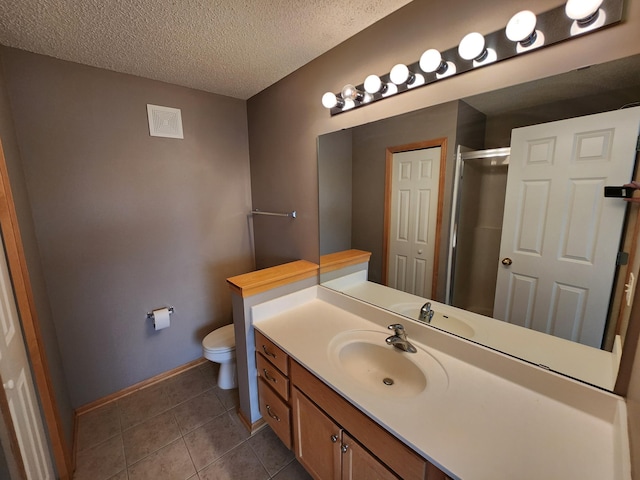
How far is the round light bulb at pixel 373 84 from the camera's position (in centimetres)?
129

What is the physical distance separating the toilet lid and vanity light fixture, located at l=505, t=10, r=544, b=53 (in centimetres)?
227

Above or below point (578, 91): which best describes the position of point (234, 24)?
above

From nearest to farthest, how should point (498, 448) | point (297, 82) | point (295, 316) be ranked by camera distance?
point (498, 448) < point (295, 316) < point (297, 82)

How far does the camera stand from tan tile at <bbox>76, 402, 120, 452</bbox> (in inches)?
64.0

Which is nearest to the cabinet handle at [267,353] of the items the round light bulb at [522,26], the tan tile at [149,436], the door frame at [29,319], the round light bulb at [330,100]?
the tan tile at [149,436]

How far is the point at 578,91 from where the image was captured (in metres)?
0.84

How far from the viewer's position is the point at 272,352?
1.37m

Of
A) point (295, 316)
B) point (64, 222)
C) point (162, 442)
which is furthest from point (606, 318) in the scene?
point (64, 222)

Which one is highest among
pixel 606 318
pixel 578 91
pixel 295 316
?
pixel 578 91

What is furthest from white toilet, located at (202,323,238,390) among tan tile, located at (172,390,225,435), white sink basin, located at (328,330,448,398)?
white sink basin, located at (328,330,448,398)

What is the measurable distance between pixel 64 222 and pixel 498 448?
2.45 m

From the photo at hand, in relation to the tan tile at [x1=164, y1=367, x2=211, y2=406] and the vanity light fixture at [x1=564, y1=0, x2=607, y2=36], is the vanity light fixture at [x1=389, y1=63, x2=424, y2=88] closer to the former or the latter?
the vanity light fixture at [x1=564, y1=0, x2=607, y2=36]

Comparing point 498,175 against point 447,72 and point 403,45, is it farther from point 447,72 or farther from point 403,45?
point 403,45

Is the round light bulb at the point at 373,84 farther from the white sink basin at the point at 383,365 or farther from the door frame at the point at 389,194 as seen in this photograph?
the white sink basin at the point at 383,365
